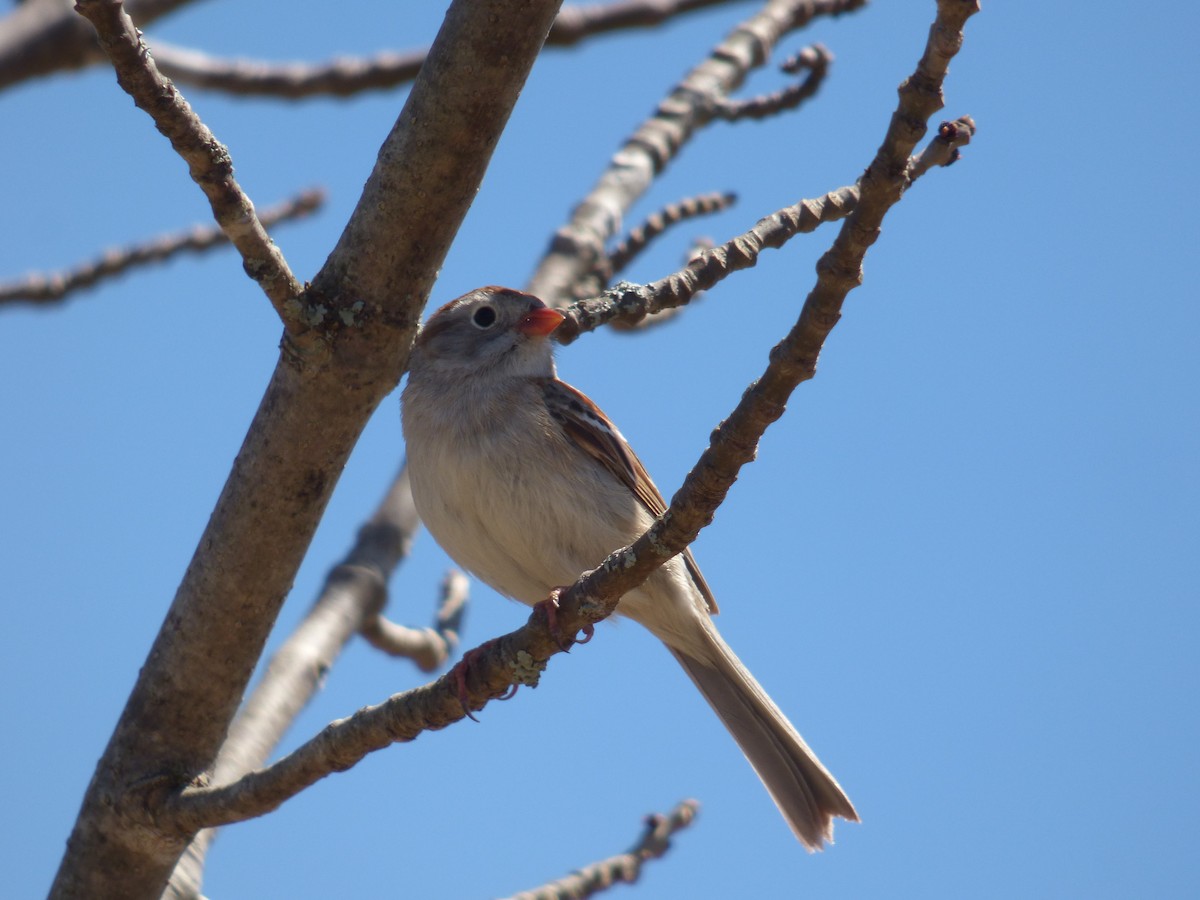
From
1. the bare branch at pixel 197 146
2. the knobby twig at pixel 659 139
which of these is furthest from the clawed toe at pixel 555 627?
the knobby twig at pixel 659 139

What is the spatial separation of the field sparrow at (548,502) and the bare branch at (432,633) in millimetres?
762

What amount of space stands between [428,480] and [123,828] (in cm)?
173

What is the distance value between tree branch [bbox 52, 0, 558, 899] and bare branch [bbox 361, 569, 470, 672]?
1.84m

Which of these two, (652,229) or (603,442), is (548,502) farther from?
(652,229)

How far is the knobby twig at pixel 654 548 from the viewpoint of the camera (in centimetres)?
217

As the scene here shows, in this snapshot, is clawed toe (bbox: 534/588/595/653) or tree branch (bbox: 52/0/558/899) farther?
clawed toe (bbox: 534/588/595/653)

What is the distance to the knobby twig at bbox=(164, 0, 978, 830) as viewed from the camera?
2.17 meters

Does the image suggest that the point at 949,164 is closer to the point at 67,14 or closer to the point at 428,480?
the point at 428,480

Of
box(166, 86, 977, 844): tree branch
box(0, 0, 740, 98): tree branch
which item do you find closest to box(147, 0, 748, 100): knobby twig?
box(0, 0, 740, 98): tree branch

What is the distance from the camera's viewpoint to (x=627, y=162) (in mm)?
6395

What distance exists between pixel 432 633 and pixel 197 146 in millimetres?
3397

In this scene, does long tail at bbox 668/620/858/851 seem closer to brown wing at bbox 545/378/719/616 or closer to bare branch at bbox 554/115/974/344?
brown wing at bbox 545/378/719/616

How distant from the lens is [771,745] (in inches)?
202

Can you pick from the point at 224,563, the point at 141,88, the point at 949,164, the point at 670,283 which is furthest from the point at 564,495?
the point at 141,88
